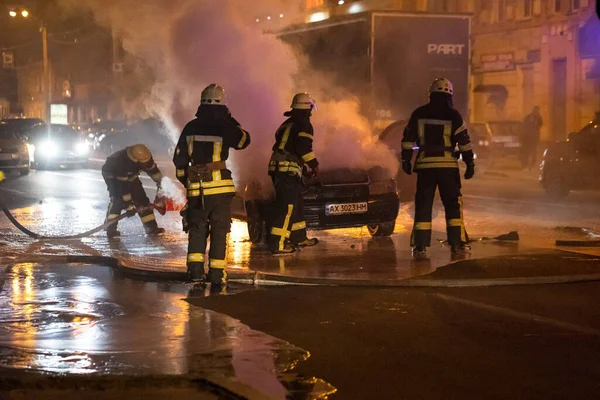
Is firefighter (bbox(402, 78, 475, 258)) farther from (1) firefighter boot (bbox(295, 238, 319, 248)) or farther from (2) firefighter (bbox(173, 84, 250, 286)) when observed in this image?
(2) firefighter (bbox(173, 84, 250, 286))

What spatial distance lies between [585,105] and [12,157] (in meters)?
19.7

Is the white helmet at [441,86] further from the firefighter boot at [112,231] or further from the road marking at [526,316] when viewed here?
the firefighter boot at [112,231]

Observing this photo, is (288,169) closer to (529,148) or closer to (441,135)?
(441,135)

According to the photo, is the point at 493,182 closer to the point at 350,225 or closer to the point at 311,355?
the point at 350,225

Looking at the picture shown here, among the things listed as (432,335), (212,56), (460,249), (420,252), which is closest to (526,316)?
(432,335)

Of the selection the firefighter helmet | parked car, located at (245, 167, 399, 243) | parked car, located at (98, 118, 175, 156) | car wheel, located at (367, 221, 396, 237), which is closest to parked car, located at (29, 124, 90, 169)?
parked car, located at (98, 118, 175, 156)

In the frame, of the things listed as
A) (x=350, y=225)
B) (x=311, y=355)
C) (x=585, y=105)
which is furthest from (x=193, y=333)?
(x=585, y=105)

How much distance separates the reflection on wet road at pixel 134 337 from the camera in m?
5.16

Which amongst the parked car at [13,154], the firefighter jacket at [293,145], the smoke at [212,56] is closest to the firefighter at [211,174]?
the firefighter jacket at [293,145]

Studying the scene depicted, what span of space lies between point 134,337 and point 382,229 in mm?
5554

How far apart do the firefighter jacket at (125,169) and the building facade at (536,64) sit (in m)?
22.1

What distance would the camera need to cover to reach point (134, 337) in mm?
6012

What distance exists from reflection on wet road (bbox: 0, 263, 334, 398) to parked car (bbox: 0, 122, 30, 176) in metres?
14.9

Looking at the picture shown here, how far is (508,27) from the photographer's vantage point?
35.2 meters
